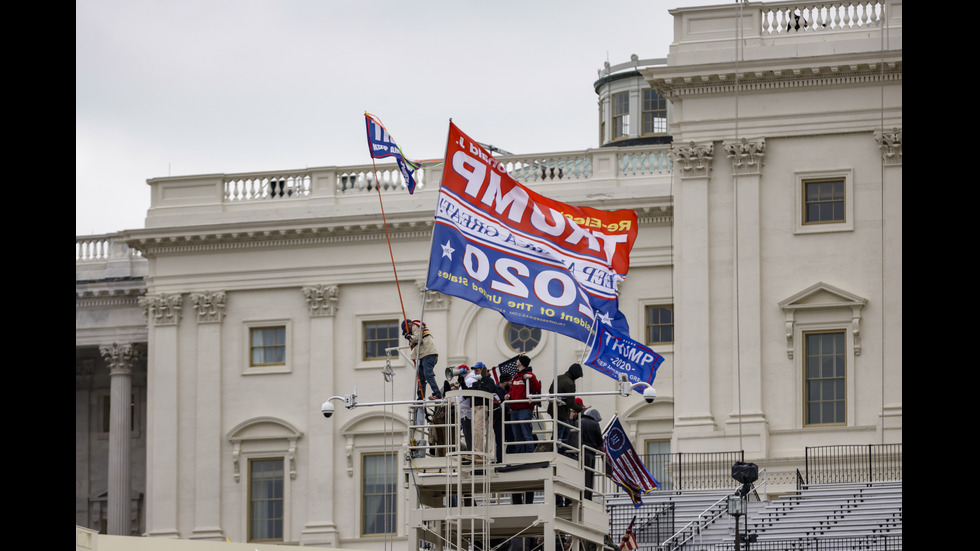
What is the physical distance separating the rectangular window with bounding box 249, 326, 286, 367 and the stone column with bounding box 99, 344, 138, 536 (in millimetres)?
5572

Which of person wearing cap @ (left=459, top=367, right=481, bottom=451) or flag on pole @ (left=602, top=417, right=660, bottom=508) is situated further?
flag on pole @ (left=602, top=417, right=660, bottom=508)

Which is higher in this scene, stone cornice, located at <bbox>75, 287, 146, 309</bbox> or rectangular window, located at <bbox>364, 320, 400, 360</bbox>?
stone cornice, located at <bbox>75, 287, 146, 309</bbox>

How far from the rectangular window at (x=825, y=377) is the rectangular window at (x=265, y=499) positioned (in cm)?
1563

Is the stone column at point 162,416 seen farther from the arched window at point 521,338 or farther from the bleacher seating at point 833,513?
the bleacher seating at point 833,513

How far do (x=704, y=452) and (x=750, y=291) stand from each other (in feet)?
13.3

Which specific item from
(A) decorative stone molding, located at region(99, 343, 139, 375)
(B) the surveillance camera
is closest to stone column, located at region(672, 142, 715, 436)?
(A) decorative stone molding, located at region(99, 343, 139, 375)

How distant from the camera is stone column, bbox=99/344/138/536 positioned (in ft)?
174

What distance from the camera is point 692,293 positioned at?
141ft

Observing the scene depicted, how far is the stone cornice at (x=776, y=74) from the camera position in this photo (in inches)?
1670

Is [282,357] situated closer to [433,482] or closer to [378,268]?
[378,268]

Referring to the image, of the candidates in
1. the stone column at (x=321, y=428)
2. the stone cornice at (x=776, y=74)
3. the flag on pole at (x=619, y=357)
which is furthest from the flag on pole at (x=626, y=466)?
the stone column at (x=321, y=428)

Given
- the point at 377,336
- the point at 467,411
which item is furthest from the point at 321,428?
the point at 467,411

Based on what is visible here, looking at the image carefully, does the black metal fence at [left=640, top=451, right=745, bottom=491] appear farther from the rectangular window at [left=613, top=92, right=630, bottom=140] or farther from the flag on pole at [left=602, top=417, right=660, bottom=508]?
the rectangular window at [left=613, top=92, right=630, bottom=140]
